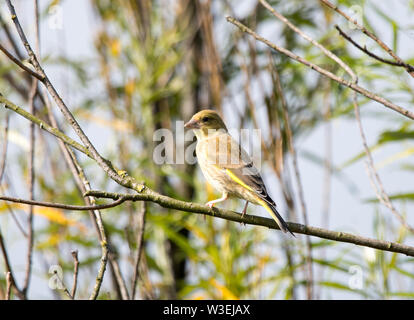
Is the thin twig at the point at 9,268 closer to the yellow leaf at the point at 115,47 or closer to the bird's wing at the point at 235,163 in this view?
the bird's wing at the point at 235,163

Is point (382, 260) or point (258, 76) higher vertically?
point (258, 76)

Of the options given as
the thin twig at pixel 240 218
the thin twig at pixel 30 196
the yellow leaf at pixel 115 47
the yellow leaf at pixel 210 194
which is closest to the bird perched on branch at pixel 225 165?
the yellow leaf at pixel 210 194

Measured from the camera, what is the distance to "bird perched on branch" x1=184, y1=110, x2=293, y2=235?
3.53 meters

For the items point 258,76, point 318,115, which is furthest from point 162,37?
point 258,76

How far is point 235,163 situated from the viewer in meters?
3.91

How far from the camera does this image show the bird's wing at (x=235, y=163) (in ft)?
11.6

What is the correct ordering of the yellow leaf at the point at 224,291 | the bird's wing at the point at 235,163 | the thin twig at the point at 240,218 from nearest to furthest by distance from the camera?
the thin twig at the point at 240,218 → the bird's wing at the point at 235,163 → the yellow leaf at the point at 224,291

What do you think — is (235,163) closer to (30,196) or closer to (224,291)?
(224,291)

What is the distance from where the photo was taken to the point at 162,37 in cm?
554
